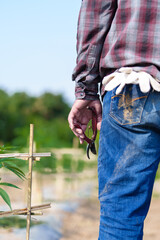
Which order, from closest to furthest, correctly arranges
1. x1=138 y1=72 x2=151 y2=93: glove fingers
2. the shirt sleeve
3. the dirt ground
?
x1=138 y1=72 x2=151 y2=93: glove fingers → the shirt sleeve → the dirt ground

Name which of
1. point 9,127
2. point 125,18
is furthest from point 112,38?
point 9,127

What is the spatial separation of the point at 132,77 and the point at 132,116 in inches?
4.3

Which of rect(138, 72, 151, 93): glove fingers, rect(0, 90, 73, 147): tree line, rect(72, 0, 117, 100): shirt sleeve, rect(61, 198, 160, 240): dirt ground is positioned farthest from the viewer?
rect(0, 90, 73, 147): tree line

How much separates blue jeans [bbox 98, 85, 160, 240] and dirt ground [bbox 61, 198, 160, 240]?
2333 mm

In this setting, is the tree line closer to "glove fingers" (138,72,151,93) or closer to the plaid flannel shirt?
the plaid flannel shirt

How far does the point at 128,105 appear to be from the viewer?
1062mm

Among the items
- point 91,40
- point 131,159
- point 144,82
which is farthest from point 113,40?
point 131,159

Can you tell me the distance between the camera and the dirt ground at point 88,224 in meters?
3.44

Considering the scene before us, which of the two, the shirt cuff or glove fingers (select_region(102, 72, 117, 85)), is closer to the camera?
glove fingers (select_region(102, 72, 117, 85))

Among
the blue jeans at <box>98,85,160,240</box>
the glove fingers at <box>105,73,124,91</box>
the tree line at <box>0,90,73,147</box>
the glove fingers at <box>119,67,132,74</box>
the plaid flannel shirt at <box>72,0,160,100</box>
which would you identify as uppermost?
the plaid flannel shirt at <box>72,0,160,100</box>

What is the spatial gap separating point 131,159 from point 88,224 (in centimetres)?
304

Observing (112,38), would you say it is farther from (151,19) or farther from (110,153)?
(110,153)

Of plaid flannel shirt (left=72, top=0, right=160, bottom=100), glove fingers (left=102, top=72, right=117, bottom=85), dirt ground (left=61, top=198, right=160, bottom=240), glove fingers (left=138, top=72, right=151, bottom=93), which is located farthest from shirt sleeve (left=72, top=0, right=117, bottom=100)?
dirt ground (left=61, top=198, right=160, bottom=240)

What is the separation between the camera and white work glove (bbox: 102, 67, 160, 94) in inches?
40.0
